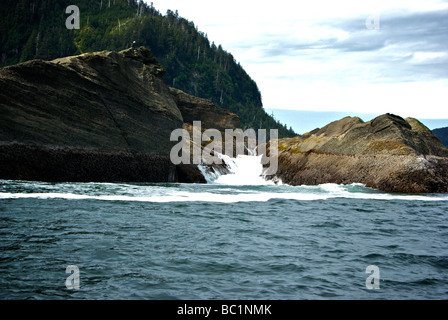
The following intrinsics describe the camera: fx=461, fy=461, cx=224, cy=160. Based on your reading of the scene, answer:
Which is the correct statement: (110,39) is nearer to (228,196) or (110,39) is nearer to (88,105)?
(88,105)

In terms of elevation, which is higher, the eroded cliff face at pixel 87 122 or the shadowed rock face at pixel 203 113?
the shadowed rock face at pixel 203 113

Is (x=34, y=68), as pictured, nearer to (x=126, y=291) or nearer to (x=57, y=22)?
(x=126, y=291)

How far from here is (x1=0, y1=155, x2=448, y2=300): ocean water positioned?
9570mm

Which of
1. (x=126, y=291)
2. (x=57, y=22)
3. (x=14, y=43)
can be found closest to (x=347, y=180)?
(x=126, y=291)

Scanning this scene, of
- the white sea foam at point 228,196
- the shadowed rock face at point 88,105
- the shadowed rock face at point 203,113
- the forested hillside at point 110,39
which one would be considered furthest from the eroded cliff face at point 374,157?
the forested hillside at point 110,39

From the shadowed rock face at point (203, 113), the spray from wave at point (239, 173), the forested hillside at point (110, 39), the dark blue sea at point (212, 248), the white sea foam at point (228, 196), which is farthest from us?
the forested hillside at point (110, 39)

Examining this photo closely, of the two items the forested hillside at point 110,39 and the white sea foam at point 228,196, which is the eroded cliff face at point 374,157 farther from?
the forested hillside at point 110,39

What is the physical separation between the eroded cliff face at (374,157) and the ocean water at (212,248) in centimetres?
804

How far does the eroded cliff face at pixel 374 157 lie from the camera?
31.6 metres

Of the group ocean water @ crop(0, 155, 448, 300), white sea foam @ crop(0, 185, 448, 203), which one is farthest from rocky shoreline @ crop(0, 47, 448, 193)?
ocean water @ crop(0, 155, 448, 300)

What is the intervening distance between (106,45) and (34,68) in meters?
139

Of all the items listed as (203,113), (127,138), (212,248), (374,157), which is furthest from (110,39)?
(212,248)

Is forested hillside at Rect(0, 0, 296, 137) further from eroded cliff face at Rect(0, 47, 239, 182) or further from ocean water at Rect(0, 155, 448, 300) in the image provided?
ocean water at Rect(0, 155, 448, 300)

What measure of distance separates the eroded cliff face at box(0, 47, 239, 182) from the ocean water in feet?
14.6
